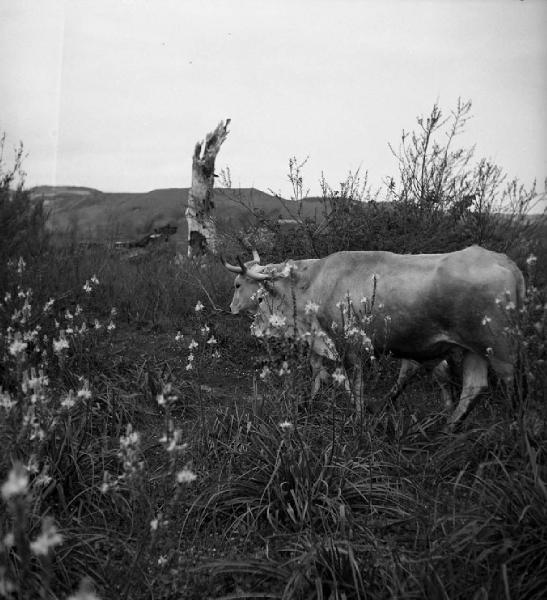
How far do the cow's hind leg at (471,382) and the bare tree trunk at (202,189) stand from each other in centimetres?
933

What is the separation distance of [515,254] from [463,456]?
18.6ft

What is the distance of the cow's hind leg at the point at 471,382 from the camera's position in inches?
194

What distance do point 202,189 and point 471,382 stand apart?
10028 millimetres

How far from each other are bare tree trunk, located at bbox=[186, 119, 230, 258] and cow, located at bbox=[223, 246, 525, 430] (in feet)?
27.1

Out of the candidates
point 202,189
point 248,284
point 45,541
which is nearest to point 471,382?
point 248,284

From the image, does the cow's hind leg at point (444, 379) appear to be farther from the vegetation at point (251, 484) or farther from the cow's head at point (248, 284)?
the cow's head at point (248, 284)

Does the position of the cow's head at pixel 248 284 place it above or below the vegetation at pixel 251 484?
above

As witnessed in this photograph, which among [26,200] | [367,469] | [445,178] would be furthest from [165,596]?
[445,178]

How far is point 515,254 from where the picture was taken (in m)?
8.69

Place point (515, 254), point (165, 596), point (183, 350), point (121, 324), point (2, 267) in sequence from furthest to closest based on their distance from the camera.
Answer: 1. point (515, 254)
2. point (121, 324)
3. point (183, 350)
4. point (2, 267)
5. point (165, 596)

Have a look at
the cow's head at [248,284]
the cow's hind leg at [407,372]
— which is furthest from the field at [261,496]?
the cow's head at [248,284]

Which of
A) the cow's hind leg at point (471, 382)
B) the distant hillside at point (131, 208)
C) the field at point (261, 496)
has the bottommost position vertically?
the field at point (261, 496)

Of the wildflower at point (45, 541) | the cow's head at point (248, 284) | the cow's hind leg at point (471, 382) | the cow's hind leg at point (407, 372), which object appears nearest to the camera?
the wildflower at point (45, 541)

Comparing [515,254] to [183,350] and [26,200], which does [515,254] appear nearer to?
[183,350]
